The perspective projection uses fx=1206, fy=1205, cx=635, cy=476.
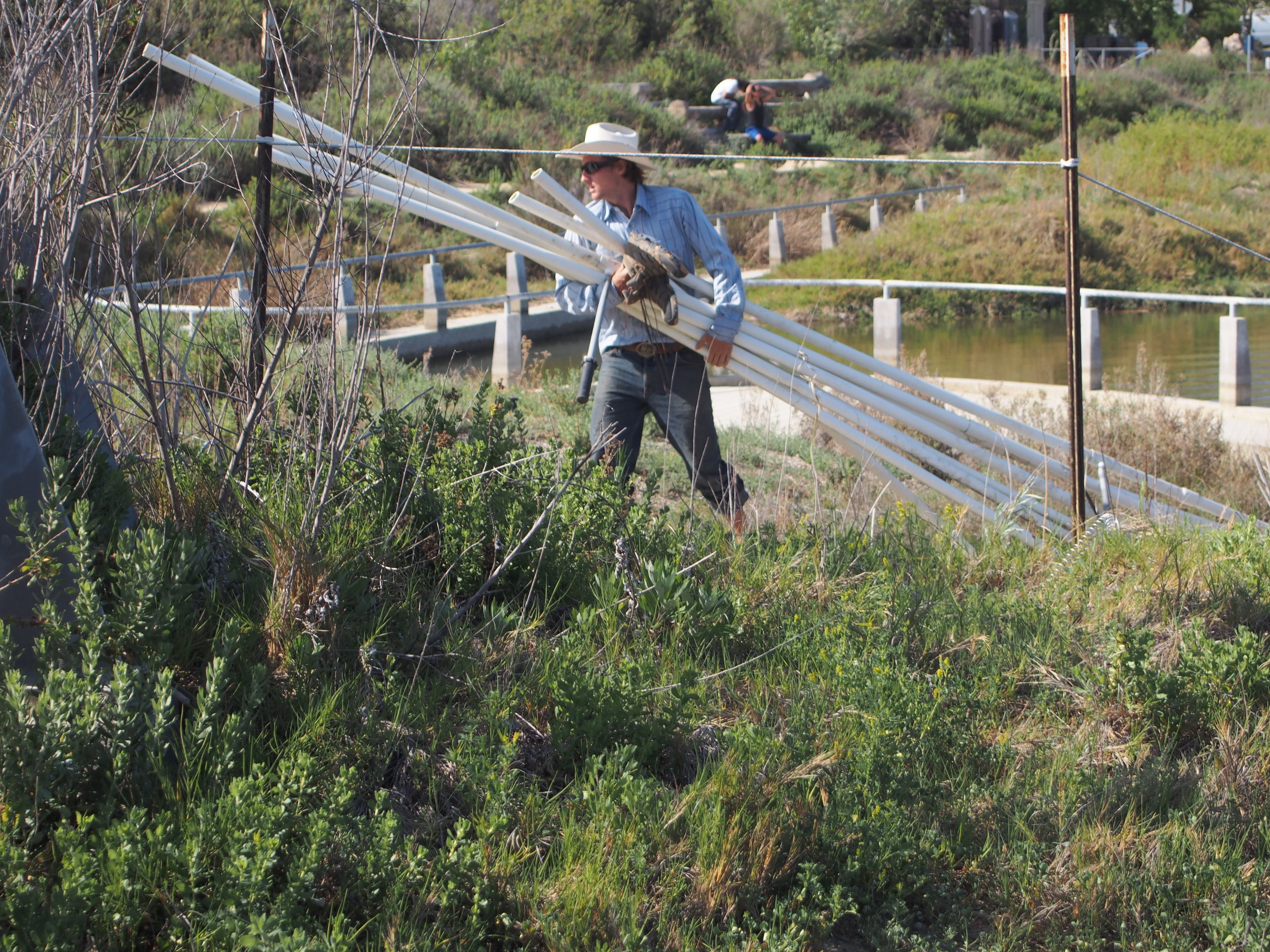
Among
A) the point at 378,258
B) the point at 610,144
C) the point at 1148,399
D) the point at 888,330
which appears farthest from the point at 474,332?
the point at 378,258

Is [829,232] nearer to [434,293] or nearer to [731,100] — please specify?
[434,293]

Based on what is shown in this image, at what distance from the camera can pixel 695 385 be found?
4906 millimetres

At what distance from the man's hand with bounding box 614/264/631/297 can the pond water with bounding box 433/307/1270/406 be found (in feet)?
21.6

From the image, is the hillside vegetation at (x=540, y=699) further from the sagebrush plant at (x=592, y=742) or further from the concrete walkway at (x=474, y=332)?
the concrete walkway at (x=474, y=332)

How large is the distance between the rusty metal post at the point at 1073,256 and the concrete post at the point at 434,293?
34.5 feet

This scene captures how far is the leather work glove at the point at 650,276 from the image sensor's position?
458 cm

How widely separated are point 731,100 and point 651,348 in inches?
1216

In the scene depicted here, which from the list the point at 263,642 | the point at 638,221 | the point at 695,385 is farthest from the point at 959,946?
the point at 638,221

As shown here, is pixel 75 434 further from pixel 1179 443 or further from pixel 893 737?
pixel 1179 443

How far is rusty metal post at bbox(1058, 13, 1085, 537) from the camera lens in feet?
14.4

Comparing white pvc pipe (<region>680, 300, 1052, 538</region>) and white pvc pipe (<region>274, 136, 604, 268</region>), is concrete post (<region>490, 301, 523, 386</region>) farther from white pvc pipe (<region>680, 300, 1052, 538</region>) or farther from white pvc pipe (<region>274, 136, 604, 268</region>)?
white pvc pipe (<region>680, 300, 1052, 538</region>)

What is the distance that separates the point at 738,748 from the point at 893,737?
0.39 metres

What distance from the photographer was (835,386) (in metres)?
5.08

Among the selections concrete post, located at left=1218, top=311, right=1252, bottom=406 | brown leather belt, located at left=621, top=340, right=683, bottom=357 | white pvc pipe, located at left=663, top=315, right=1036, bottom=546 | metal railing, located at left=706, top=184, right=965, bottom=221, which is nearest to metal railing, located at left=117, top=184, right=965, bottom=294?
metal railing, located at left=706, top=184, right=965, bottom=221
